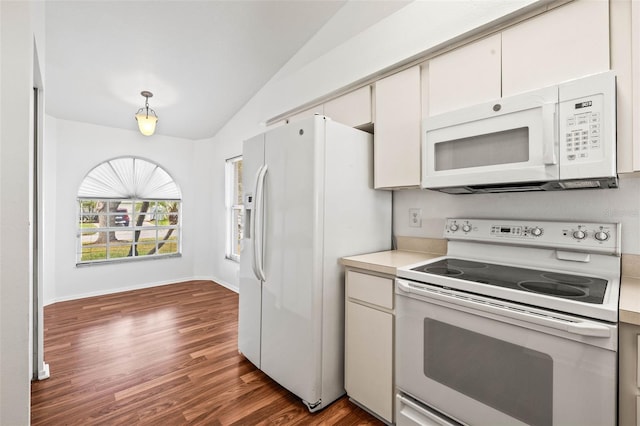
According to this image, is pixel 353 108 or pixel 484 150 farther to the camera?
pixel 353 108

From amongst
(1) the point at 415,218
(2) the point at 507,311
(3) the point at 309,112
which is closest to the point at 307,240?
(1) the point at 415,218

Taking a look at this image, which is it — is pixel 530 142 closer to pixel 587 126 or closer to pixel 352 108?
pixel 587 126

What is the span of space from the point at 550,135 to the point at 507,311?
2.52ft

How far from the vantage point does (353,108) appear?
229 centimetres

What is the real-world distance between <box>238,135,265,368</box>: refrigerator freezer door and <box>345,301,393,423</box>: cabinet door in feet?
2.34

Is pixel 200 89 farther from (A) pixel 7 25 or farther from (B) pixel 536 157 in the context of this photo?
(B) pixel 536 157

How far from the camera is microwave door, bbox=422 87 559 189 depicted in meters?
1.26

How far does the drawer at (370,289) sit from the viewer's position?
157 centimetres

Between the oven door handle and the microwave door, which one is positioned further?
the microwave door

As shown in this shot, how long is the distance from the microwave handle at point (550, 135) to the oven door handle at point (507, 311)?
65 cm

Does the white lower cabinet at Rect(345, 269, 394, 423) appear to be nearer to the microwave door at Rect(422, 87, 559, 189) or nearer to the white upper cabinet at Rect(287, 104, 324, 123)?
the microwave door at Rect(422, 87, 559, 189)

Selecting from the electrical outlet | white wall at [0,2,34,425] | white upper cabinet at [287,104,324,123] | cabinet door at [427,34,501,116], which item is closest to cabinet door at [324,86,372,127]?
white upper cabinet at [287,104,324,123]

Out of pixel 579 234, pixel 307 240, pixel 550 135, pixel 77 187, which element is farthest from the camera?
pixel 77 187

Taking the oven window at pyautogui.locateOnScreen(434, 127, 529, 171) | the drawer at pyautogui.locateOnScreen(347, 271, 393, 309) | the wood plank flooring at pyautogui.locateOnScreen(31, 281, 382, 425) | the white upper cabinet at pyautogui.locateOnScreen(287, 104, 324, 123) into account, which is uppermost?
the white upper cabinet at pyautogui.locateOnScreen(287, 104, 324, 123)
